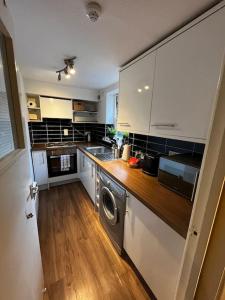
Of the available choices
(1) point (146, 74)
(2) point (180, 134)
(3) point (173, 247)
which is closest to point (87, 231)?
(3) point (173, 247)

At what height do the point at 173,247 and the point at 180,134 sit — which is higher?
the point at 180,134

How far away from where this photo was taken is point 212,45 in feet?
2.51

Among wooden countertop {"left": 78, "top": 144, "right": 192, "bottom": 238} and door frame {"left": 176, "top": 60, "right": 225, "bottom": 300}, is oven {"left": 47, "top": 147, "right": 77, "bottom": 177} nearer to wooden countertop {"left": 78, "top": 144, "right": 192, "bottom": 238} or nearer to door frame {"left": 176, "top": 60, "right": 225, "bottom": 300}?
wooden countertop {"left": 78, "top": 144, "right": 192, "bottom": 238}

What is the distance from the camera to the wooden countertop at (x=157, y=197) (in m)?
0.79

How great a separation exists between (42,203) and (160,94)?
244 centimetres

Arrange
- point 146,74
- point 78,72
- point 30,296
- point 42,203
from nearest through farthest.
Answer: point 30,296 → point 146,74 → point 78,72 → point 42,203

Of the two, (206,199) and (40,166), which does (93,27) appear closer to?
(206,199)

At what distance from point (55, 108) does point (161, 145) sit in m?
2.21

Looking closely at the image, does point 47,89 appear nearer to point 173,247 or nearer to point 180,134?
point 180,134

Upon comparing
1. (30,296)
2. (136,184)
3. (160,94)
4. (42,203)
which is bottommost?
(42,203)

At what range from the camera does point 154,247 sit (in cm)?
95

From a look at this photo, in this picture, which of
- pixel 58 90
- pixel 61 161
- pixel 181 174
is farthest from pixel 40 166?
pixel 181 174

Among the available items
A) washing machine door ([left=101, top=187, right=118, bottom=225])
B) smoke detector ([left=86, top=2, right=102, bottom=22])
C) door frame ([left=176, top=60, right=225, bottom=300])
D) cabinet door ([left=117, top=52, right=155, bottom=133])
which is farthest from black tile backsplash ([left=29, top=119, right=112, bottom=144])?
door frame ([left=176, top=60, right=225, bottom=300])

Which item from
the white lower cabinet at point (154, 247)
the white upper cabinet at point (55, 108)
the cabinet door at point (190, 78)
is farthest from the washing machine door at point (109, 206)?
the white upper cabinet at point (55, 108)
